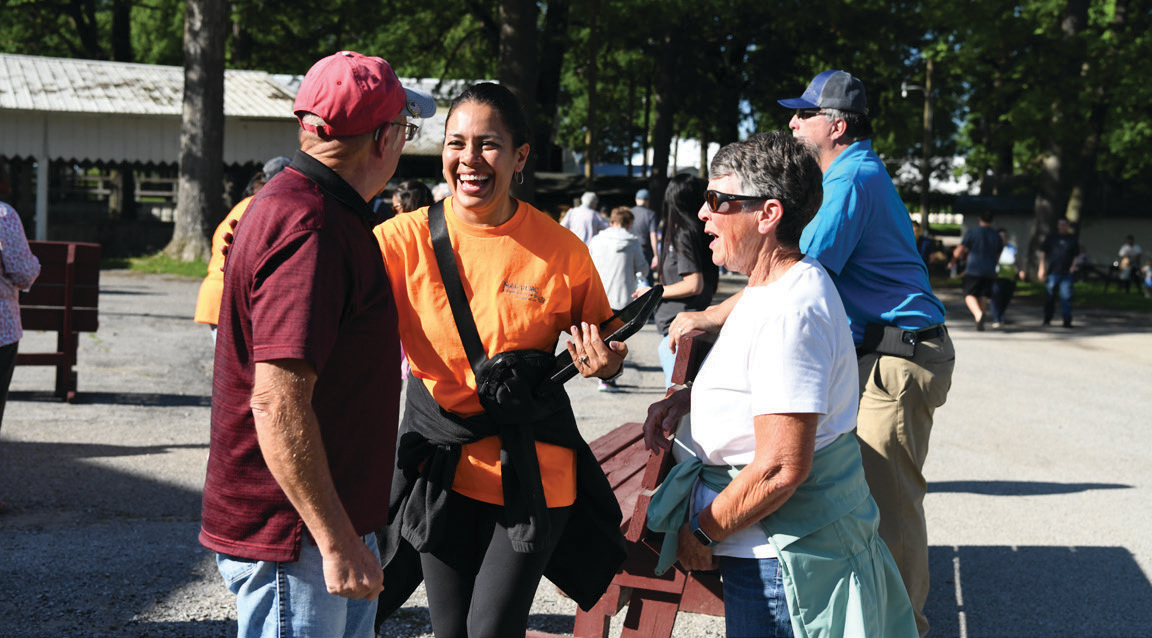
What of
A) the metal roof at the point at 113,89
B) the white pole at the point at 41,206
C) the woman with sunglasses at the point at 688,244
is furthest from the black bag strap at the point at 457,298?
the white pole at the point at 41,206

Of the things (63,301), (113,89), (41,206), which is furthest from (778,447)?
(113,89)

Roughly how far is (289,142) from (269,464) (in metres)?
28.0

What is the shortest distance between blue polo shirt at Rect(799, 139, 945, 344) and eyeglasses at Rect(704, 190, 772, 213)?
1227 mm

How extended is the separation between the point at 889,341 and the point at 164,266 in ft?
67.8

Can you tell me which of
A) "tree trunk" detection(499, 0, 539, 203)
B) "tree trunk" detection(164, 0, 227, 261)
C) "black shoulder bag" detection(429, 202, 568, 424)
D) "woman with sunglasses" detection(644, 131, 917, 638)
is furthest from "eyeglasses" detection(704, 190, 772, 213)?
"tree trunk" detection(164, 0, 227, 261)

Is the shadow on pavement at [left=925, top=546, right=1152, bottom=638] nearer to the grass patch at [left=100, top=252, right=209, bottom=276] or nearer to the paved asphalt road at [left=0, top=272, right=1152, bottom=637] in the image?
the paved asphalt road at [left=0, top=272, right=1152, bottom=637]

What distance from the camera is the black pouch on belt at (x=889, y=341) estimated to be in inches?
154

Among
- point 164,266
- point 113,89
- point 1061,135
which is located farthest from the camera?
point 113,89

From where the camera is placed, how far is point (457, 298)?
9.24ft

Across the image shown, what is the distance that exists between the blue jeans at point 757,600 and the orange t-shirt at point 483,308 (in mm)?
538

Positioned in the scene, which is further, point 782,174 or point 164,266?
point 164,266

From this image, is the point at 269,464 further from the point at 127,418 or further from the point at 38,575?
the point at 127,418

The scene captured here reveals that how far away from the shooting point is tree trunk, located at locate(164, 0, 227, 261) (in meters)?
21.4

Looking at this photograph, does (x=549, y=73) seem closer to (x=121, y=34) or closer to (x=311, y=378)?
(x=121, y=34)
